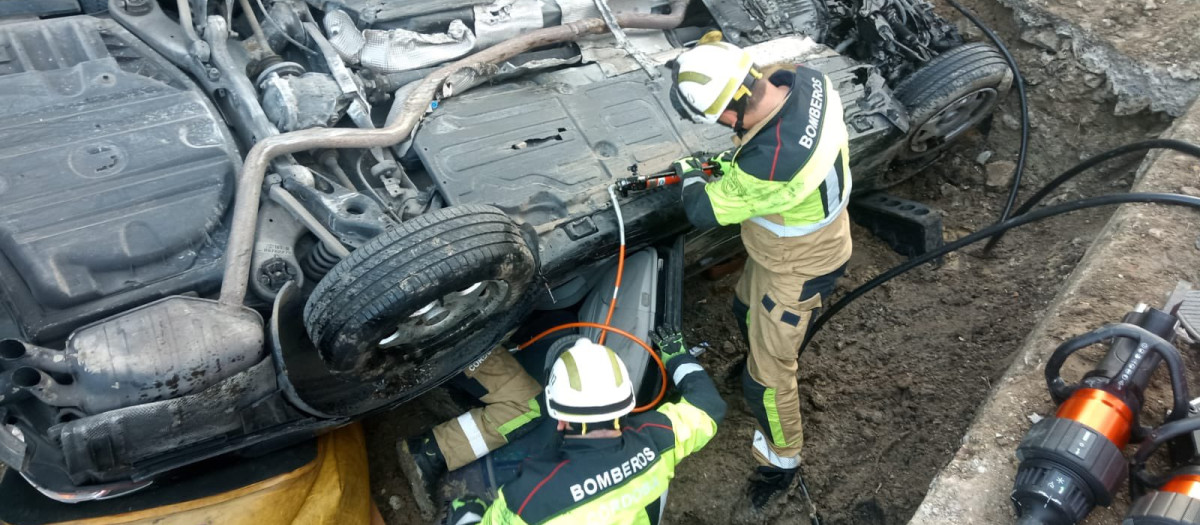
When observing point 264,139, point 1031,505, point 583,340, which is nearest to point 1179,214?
point 1031,505

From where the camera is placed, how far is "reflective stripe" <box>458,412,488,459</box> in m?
3.58

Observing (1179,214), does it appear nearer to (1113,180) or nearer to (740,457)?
(1113,180)

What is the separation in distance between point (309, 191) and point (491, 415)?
4.40 feet

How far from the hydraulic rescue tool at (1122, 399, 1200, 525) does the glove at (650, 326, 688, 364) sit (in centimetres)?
165

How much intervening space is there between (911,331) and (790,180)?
1810 millimetres

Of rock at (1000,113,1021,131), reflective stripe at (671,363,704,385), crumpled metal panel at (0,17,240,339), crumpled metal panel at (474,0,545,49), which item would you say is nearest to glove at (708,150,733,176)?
reflective stripe at (671,363,704,385)

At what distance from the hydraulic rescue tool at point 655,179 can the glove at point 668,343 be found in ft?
2.05

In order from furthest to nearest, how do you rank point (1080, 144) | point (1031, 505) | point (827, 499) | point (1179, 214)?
point (1080, 144)
point (827, 499)
point (1179, 214)
point (1031, 505)

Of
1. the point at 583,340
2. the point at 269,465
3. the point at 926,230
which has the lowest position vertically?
the point at 269,465

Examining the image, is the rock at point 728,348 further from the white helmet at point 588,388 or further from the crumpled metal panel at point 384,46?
the crumpled metal panel at point 384,46

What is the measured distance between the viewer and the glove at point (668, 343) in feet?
10.9

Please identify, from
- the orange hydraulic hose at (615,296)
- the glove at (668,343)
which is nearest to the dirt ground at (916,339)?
the glove at (668,343)

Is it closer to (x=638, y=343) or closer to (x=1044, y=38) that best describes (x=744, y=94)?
(x=638, y=343)

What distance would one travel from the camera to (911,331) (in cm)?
432
